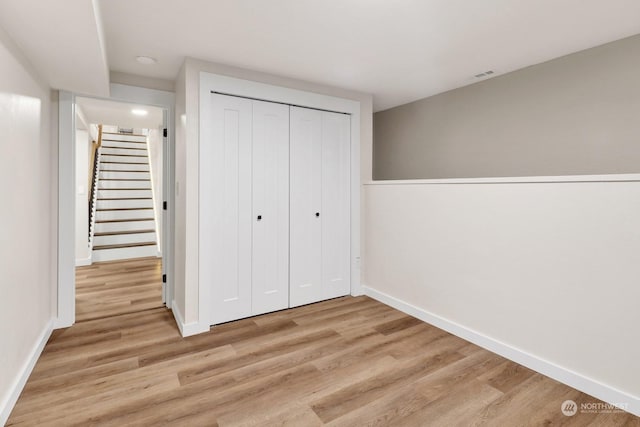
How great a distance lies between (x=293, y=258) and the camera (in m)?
3.27

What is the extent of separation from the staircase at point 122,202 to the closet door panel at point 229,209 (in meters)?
3.55

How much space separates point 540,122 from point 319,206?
2.11 meters

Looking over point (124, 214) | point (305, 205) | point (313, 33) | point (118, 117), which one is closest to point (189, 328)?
point (305, 205)

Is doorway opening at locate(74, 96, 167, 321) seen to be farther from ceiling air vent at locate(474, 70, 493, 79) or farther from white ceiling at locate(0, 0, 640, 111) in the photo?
ceiling air vent at locate(474, 70, 493, 79)

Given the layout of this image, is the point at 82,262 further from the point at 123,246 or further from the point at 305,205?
the point at 305,205

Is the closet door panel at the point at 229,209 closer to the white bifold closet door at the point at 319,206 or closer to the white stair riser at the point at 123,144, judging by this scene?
the white bifold closet door at the point at 319,206

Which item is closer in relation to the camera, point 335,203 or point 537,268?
point 537,268

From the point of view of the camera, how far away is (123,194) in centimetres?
647

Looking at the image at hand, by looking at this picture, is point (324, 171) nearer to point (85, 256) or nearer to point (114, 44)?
point (114, 44)

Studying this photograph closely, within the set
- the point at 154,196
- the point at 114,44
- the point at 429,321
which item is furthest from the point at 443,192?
the point at 154,196

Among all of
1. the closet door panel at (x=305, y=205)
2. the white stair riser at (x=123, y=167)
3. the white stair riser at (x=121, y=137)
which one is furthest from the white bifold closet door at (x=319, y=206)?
the white stair riser at (x=121, y=137)

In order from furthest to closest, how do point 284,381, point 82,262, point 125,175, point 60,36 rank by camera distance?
point 125,175 < point 82,262 < point 284,381 < point 60,36

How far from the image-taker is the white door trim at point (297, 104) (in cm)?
273

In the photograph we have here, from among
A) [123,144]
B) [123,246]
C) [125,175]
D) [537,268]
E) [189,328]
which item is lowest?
[189,328]
